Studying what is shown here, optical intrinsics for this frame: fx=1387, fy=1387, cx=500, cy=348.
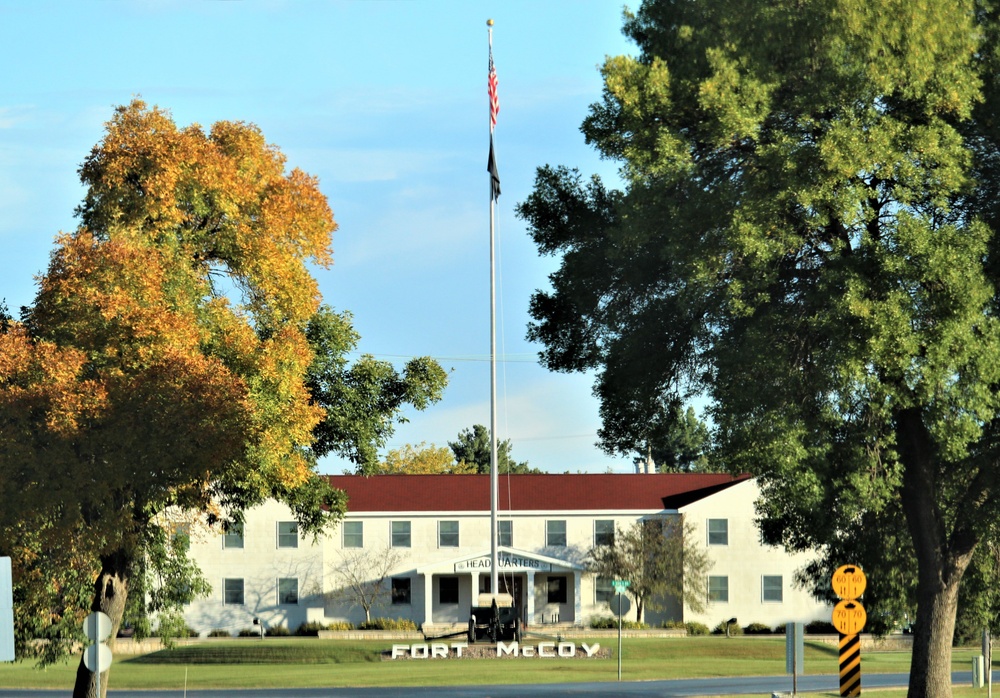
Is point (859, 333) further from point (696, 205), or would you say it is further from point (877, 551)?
point (877, 551)

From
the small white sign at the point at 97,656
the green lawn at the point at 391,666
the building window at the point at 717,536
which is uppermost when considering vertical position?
the building window at the point at 717,536

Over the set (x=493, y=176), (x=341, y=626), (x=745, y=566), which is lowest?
(x=341, y=626)

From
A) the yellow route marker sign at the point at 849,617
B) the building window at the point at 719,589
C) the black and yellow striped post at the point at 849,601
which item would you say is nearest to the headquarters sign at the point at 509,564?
the building window at the point at 719,589

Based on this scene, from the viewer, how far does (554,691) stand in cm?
3428

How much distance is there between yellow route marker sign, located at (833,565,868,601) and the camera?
70.3 feet

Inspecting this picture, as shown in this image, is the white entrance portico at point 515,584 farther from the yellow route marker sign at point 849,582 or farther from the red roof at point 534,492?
the yellow route marker sign at point 849,582

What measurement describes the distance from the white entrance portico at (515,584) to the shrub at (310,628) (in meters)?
5.24

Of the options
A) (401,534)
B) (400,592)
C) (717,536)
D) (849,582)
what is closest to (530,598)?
(400,592)

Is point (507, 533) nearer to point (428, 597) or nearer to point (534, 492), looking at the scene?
point (534, 492)

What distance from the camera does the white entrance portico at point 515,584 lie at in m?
68.0

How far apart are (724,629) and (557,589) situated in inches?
338

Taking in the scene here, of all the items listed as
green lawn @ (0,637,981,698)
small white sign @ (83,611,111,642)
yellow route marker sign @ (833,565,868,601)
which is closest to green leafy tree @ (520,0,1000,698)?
yellow route marker sign @ (833,565,868,601)

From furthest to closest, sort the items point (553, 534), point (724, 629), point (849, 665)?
point (553, 534), point (724, 629), point (849, 665)

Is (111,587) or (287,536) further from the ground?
(287,536)
